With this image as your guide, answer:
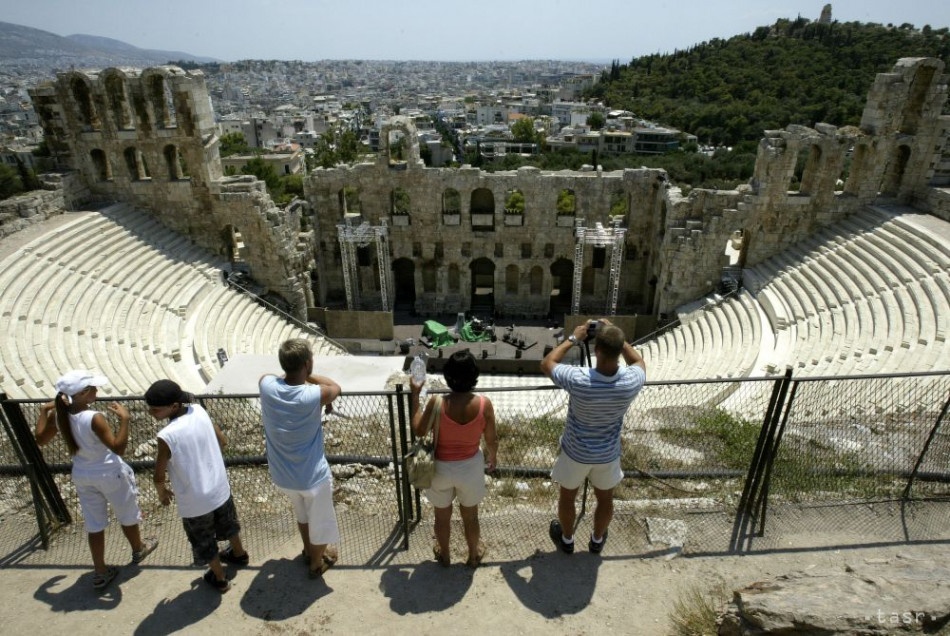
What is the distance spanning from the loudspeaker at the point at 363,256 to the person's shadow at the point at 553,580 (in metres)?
18.9

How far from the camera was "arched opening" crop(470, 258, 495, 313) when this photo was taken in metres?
23.3

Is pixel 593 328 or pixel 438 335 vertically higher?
pixel 593 328

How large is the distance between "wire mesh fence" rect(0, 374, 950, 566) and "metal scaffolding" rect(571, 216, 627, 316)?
1224 cm

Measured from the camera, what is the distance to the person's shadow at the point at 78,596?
457cm

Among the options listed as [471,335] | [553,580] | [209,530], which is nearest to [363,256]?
[471,335]

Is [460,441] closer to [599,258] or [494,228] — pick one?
[494,228]

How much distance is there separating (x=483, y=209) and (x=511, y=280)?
10.3 ft

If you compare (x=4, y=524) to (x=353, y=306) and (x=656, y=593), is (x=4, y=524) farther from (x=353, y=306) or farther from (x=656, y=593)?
(x=353, y=306)

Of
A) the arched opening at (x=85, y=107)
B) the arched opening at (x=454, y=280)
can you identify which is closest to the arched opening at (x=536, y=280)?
the arched opening at (x=454, y=280)

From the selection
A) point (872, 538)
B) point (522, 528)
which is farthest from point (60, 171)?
point (872, 538)

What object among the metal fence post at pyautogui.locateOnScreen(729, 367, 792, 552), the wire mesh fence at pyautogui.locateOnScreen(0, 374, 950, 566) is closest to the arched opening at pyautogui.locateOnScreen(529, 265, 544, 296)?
the wire mesh fence at pyautogui.locateOnScreen(0, 374, 950, 566)

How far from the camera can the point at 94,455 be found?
4.55 metres

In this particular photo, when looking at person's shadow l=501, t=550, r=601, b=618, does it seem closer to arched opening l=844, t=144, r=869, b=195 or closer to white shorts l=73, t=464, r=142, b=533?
white shorts l=73, t=464, r=142, b=533

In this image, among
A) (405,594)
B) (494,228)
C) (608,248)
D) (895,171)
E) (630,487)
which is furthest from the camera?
(494,228)
